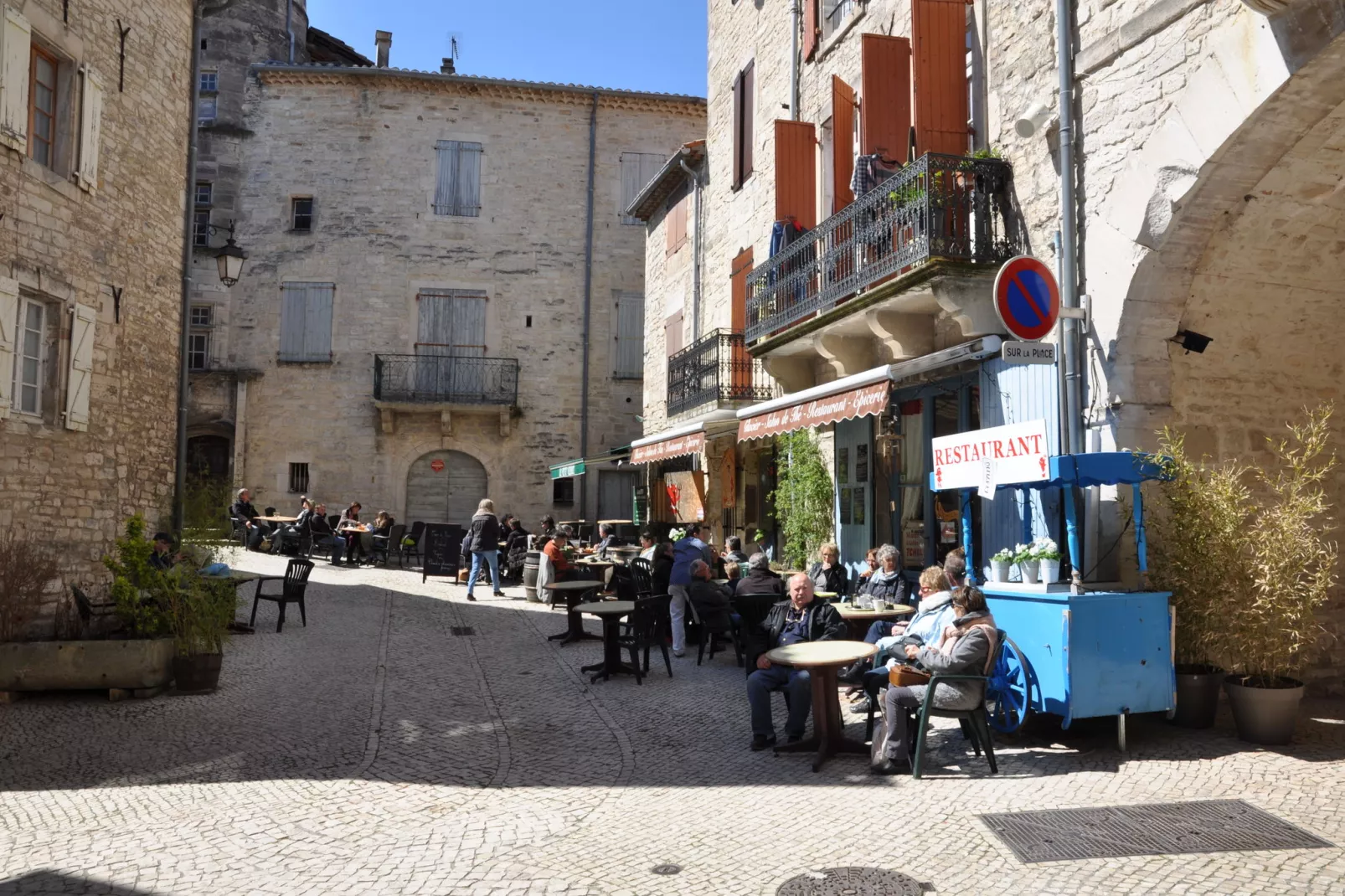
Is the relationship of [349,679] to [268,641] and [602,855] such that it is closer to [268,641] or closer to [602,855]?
[268,641]

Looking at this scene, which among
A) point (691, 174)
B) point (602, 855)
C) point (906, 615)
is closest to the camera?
point (602, 855)

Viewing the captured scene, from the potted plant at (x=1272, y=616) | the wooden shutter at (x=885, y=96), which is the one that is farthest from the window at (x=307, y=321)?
the potted plant at (x=1272, y=616)

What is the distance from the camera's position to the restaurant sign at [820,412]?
8.72 m

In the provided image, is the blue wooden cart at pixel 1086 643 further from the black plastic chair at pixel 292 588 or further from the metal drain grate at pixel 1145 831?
the black plastic chair at pixel 292 588

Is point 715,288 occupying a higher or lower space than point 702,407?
higher

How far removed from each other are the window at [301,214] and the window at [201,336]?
2709 millimetres

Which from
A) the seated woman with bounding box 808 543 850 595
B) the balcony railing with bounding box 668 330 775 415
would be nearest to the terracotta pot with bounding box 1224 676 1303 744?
the seated woman with bounding box 808 543 850 595

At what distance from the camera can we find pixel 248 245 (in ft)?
75.3

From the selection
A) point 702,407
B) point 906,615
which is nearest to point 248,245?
point 702,407

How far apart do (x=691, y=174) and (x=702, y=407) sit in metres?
5.06

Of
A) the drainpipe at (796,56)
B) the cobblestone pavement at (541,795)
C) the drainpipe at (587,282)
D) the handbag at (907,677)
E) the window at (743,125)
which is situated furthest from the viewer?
the drainpipe at (587,282)

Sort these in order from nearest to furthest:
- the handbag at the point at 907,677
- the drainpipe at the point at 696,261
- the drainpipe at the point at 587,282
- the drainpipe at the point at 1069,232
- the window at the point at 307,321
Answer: the handbag at the point at 907,677, the drainpipe at the point at 1069,232, the drainpipe at the point at 696,261, the window at the point at 307,321, the drainpipe at the point at 587,282

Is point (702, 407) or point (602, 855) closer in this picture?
point (602, 855)

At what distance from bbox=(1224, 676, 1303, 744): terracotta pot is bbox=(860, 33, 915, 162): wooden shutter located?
223 inches
